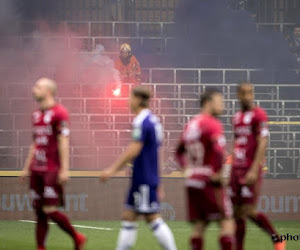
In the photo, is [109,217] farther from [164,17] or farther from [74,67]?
[164,17]

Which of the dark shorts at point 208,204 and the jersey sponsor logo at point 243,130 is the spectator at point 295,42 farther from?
the dark shorts at point 208,204

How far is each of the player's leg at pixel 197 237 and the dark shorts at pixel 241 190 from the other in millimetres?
1737

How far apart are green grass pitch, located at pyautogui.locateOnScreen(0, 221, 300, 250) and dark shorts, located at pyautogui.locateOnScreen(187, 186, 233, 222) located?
3871mm

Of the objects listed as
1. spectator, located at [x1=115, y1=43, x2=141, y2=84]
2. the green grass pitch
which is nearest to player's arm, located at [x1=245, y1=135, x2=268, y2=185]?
the green grass pitch

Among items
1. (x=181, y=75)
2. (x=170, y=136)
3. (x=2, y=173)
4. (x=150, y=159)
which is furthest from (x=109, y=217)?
(x=150, y=159)

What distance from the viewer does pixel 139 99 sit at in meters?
8.26

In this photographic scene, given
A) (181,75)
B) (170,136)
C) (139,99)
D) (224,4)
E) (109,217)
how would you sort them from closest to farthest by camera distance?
(139,99)
(109,217)
(170,136)
(181,75)
(224,4)

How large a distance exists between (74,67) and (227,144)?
185 inches

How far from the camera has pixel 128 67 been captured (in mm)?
22438

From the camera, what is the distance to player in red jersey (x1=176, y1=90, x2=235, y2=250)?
25.1ft

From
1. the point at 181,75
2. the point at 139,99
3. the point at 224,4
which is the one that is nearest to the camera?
the point at 139,99

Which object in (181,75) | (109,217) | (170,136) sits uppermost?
(181,75)

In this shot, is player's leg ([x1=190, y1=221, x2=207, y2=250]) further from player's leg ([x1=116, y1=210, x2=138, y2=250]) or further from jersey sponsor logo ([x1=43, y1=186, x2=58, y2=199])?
jersey sponsor logo ([x1=43, y1=186, x2=58, y2=199])

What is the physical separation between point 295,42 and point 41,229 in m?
15.8
